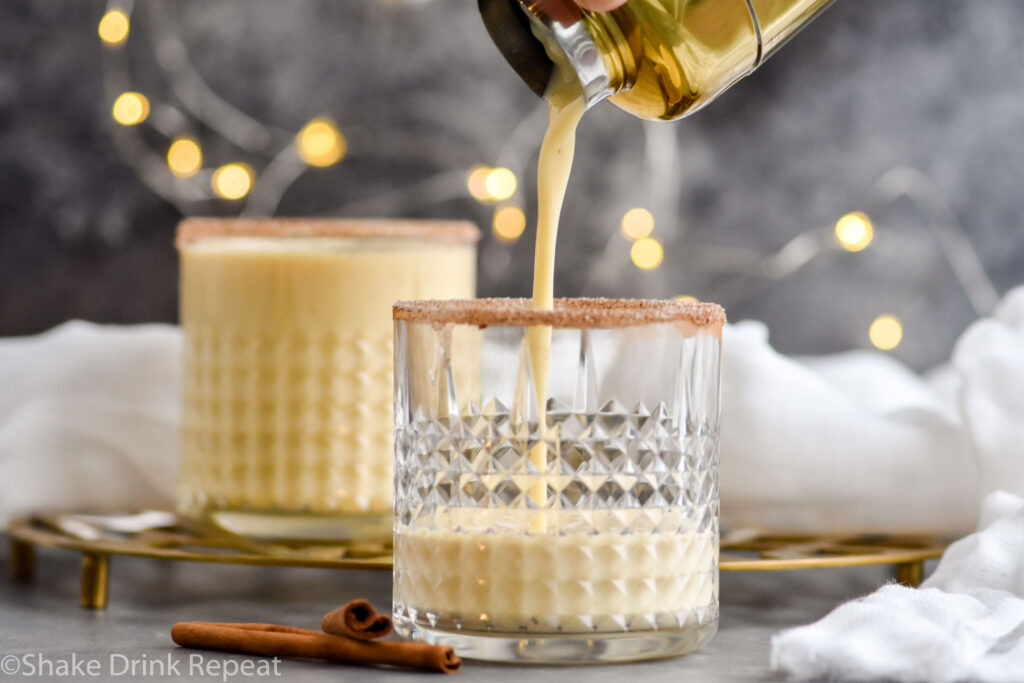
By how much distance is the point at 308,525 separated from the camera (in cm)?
96

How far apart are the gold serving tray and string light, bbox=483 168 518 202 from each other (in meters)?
0.53

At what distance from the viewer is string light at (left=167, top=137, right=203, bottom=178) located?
141 centimetres

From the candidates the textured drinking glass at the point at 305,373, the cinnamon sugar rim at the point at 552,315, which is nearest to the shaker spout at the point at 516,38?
the cinnamon sugar rim at the point at 552,315

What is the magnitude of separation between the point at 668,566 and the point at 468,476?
0.13m

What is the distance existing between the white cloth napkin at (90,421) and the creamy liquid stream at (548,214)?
20.9 inches

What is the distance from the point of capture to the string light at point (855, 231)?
1.39m

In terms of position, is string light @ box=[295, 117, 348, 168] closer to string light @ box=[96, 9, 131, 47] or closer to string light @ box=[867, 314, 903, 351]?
string light @ box=[96, 9, 131, 47]

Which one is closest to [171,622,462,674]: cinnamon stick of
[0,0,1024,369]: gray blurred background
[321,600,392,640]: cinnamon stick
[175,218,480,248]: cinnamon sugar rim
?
[321,600,392,640]: cinnamon stick

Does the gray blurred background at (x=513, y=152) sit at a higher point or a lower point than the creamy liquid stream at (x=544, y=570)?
higher

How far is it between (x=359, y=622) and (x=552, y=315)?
0.22 m

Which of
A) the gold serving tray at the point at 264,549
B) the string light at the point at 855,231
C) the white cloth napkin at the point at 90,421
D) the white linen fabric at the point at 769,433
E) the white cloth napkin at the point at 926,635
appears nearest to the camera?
the white cloth napkin at the point at 926,635

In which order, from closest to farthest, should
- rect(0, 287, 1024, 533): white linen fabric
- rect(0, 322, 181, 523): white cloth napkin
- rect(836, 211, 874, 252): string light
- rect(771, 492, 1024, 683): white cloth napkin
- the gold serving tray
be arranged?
rect(771, 492, 1024, 683): white cloth napkin, the gold serving tray, rect(0, 287, 1024, 533): white linen fabric, rect(0, 322, 181, 523): white cloth napkin, rect(836, 211, 874, 252): string light

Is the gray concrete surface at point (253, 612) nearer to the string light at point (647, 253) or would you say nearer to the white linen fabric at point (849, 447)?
the white linen fabric at point (849, 447)

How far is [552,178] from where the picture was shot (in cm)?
78
